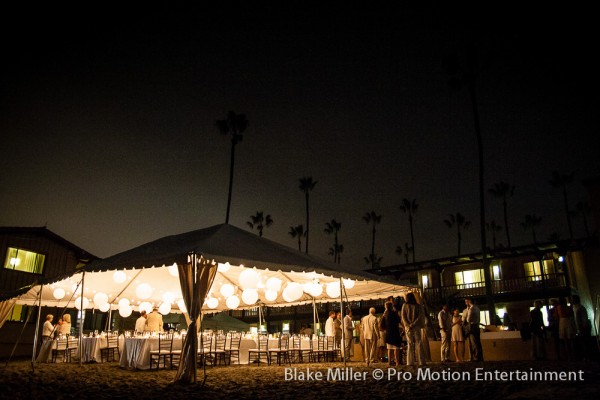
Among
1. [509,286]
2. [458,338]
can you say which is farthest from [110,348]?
[509,286]

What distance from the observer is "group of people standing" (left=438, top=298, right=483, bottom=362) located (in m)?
11.8

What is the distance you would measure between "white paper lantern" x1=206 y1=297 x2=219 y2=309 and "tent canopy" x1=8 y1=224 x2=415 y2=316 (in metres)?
0.04

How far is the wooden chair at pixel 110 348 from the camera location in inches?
524

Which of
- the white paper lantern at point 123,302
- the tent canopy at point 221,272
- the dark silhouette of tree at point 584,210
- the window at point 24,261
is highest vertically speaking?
the dark silhouette of tree at point 584,210

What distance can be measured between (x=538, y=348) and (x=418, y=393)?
7428mm

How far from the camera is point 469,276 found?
29562 millimetres

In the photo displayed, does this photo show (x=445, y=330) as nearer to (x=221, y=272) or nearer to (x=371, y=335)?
(x=371, y=335)

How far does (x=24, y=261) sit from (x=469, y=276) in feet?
87.4

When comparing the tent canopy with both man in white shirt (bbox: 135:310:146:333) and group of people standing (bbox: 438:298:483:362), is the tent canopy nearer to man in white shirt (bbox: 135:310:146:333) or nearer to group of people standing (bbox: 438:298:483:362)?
man in white shirt (bbox: 135:310:146:333)

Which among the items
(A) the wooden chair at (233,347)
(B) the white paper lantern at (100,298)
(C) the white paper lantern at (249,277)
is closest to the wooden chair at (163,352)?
(A) the wooden chair at (233,347)

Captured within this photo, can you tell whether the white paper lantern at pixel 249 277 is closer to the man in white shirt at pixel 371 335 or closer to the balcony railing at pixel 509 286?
the man in white shirt at pixel 371 335

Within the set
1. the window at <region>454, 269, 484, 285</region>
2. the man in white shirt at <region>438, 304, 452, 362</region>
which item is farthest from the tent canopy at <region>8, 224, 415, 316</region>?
the window at <region>454, 269, 484, 285</region>

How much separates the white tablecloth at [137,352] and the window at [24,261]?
11.9 meters

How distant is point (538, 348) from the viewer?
11.6 meters
